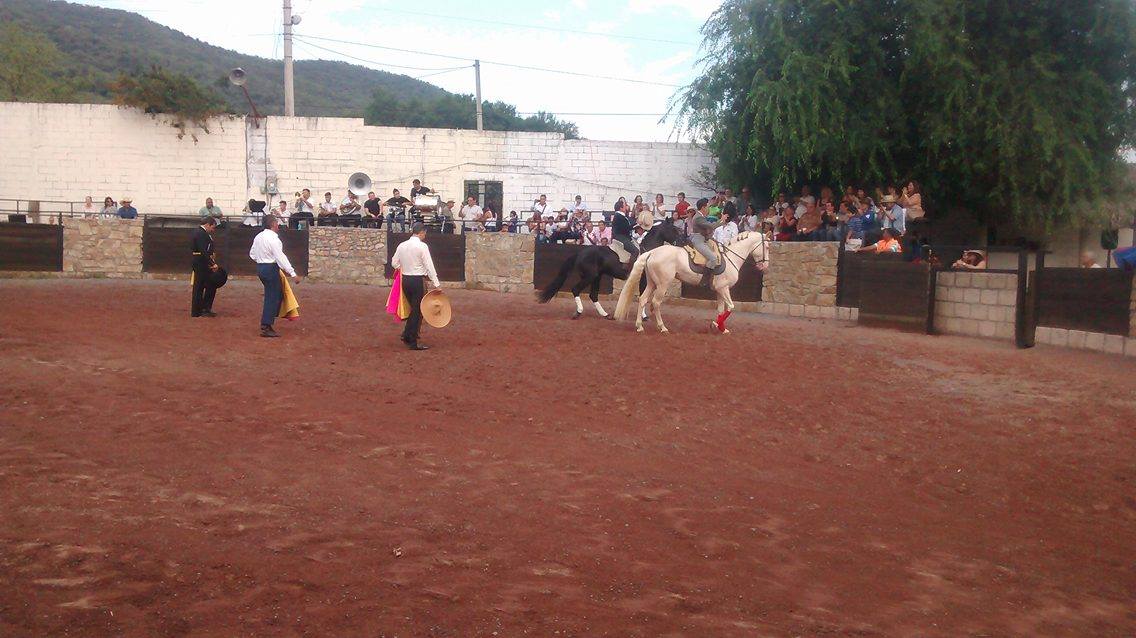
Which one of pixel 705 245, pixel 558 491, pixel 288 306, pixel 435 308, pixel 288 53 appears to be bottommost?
pixel 558 491

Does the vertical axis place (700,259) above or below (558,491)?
above

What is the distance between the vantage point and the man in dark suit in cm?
1834

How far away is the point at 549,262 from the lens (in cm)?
2698

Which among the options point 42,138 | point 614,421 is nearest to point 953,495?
point 614,421

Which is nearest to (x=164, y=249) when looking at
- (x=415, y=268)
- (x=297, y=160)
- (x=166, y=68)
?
(x=297, y=160)

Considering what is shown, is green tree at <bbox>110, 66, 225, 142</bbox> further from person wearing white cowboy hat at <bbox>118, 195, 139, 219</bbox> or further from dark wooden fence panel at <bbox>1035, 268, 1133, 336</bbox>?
dark wooden fence panel at <bbox>1035, 268, 1133, 336</bbox>

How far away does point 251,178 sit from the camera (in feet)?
112

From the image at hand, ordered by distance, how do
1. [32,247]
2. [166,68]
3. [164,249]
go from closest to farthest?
[32,247], [164,249], [166,68]

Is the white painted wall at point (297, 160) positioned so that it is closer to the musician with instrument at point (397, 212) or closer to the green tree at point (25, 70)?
the musician with instrument at point (397, 212)

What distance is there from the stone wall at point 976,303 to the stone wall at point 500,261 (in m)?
11.6

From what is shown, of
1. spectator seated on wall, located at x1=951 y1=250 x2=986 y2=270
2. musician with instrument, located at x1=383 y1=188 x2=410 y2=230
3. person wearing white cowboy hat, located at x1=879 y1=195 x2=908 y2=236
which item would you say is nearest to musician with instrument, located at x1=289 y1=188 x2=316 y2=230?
musician with instrument, located at x1=383 y1=188 x2=410 y2=230

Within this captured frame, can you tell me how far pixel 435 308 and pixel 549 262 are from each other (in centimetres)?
1123

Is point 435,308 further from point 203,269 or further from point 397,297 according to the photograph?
point 203,269

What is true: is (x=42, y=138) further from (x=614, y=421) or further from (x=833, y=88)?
(x=614, y=421)
